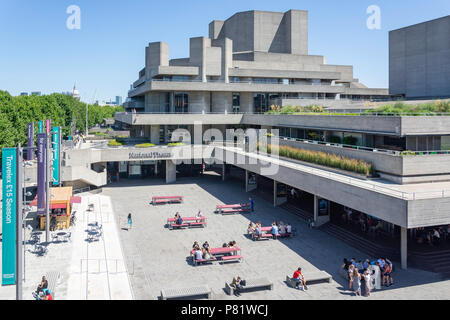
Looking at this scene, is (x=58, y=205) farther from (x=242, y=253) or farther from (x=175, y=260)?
(x=242, y=253)

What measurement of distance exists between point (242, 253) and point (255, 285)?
5.48 meters

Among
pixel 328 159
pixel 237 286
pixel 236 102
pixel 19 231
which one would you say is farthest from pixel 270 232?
pixel 236 102

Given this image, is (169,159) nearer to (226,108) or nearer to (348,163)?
(226,108)

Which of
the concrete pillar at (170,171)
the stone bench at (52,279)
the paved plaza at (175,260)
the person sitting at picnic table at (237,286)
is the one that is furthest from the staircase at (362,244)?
the concrete pillar at (170,171)

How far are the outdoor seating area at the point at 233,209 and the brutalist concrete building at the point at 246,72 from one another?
26.1 meters

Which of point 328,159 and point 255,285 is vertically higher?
point 328,159

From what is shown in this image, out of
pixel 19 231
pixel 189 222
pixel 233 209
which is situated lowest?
pixel 189 222

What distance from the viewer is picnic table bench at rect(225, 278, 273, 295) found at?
17844 millimetres

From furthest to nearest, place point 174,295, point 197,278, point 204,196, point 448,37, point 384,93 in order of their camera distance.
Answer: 1. point 384,93
2. point 448,37
3. point 204,196
4. point 197,278
5. point 174,295

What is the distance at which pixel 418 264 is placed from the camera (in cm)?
2136

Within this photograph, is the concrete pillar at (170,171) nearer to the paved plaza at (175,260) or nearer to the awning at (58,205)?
the paved plaza at (175,260)

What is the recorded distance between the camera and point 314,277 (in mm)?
19016
